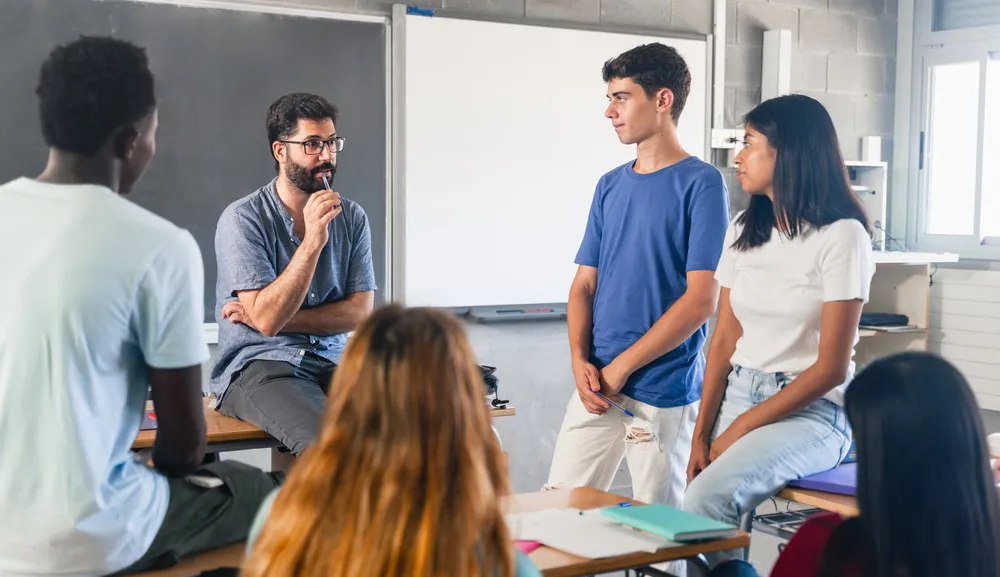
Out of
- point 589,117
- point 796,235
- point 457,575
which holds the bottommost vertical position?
point 457,575

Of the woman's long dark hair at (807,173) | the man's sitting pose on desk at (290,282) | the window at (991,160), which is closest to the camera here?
the woman's long dark hair at (807,173)

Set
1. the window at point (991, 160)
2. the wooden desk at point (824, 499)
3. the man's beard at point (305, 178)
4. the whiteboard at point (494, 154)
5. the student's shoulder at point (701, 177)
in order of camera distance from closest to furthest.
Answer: the wooden desk at point (824, 499) → the student's shoulder at point (701, 177) → the man's beard at point (305, 178) → the whiteboard at point (494, 154) → the window at point (991, 160)

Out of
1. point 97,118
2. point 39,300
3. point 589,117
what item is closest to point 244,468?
point 39,300

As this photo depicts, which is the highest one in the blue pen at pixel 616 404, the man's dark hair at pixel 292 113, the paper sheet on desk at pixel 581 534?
the man's dark hair at pixel 292 113

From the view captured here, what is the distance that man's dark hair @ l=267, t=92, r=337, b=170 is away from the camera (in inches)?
105

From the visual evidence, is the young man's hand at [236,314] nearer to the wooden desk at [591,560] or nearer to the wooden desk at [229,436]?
the wooden desk at [229,436]

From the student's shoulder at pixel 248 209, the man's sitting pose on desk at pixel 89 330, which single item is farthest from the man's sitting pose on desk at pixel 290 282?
the man's sitting pose on desk at pixel 89 330

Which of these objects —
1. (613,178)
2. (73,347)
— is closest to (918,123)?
(613,178)

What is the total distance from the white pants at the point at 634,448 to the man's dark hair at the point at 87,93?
1.48 meters

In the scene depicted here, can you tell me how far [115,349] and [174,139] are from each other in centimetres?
209

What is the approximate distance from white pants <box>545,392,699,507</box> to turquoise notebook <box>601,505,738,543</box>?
2.29ft

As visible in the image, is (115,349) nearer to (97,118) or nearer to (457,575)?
(97,118)

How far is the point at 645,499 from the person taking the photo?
8.34 feet

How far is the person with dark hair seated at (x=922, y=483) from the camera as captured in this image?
118 cm
